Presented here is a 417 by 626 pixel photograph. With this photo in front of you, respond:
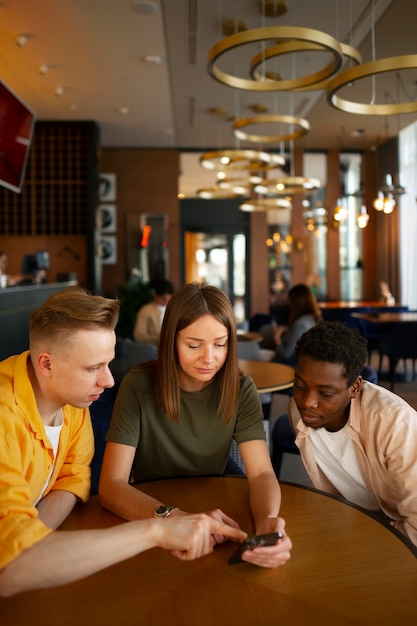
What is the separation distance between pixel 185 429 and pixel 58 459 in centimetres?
50

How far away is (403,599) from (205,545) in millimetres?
449

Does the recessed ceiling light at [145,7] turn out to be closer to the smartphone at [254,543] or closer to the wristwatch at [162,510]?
the wristwatch at [162,510]

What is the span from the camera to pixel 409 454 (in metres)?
1.75

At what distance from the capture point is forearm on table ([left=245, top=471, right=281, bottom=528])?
161 cm

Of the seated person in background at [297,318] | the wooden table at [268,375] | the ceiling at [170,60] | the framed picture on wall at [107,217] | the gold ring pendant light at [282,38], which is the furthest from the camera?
the framed picture on wall at [107,217]

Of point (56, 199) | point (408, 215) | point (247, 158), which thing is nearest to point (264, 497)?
point (247, 158)

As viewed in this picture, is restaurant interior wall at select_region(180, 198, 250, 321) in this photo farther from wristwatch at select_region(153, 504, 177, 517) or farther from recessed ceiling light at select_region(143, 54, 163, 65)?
wristwatch at select_region(153, 504, 177, 517)

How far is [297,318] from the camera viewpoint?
5316mm

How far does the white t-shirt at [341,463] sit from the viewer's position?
6.51 ft

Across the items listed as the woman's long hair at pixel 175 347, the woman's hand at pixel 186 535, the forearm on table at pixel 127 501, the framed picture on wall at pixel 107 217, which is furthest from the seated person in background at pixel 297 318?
the framed picture on wall at pixel 107 217

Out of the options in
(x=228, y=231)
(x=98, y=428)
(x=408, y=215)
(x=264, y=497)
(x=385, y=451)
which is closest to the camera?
(x=264, y=497)

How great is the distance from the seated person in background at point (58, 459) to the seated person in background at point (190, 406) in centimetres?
20

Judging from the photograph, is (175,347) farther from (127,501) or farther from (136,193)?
(136,193)

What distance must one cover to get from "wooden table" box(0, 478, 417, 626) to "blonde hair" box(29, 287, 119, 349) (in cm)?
56
